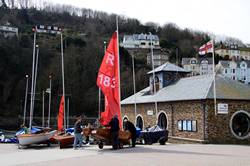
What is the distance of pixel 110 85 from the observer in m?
17.7

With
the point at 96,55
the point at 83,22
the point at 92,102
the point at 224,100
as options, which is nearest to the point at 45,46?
the point at 96,55

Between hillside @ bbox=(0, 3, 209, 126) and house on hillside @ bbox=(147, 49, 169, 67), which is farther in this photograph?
house on hillside @ bbox=(147, 49, 169, 67)

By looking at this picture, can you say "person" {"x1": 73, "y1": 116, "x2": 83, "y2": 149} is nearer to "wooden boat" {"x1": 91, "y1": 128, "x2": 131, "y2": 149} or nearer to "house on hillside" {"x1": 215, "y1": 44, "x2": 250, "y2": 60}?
"wooden boat" {"x1": 91, "y1": 128, "x2": 131, "y2": 149}

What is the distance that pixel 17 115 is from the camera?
69.8 metres

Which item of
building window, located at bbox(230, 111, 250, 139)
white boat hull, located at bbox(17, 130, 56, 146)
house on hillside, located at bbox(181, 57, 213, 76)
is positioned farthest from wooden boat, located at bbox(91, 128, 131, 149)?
house on hillside, located at bbox(181, 57, 213, 76)

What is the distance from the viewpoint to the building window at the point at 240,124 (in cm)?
2442

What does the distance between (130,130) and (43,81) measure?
192ft

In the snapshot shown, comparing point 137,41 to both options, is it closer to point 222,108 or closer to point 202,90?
point 202,90

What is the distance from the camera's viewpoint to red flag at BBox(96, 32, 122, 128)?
1750cm

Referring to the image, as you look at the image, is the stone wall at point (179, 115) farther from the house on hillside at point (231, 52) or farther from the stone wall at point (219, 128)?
the house on hillside at point (231, 52)

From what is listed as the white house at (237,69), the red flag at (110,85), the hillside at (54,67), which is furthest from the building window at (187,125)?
the white house at (237,69)

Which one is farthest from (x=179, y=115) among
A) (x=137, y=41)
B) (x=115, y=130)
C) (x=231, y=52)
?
(x=231, y=52)

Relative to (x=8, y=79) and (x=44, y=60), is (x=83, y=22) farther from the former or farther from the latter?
(x=8, y=79)

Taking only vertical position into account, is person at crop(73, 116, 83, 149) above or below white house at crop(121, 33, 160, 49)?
below
